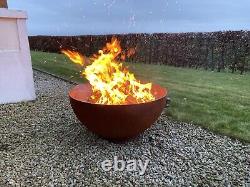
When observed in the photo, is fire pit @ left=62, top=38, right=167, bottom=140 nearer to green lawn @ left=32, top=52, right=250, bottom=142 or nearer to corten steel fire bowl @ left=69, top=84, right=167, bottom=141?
corten steel fire bowl @ left=69, top=84, right=167, bottom=141

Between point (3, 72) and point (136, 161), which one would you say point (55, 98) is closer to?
point (3, 72)

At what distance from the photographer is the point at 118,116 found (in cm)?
369

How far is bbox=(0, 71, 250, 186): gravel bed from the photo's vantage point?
3.38 m

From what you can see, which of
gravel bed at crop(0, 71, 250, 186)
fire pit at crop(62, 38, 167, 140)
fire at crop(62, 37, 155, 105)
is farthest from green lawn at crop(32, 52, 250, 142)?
fire at crop(62, 37, 155, 105)

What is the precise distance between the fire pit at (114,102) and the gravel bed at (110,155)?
35 centimetres

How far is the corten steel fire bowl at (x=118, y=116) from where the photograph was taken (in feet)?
12.1

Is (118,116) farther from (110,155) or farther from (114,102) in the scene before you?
(110,155)

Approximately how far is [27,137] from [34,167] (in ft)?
3.39

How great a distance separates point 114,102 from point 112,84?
309 mm

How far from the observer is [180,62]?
13.9m

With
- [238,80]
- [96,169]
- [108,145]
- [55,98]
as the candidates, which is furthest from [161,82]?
[96,169]

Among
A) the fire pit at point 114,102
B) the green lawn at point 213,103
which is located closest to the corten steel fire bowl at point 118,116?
the fire pit at point 114,102

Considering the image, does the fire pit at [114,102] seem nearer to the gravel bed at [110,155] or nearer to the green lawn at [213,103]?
the gravel bed at [110,155]

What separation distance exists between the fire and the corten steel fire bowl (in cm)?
25
